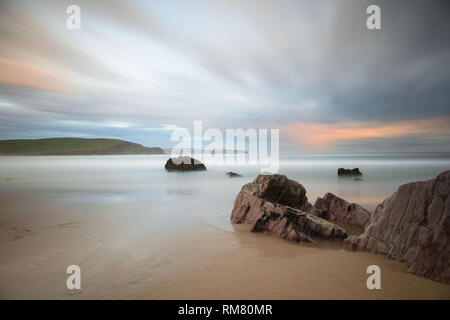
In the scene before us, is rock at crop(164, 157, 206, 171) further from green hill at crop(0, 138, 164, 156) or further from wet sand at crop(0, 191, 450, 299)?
green hill at crop(0, 138, 164, 156)

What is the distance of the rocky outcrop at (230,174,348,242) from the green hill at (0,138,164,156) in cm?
17067

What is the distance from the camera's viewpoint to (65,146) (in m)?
156

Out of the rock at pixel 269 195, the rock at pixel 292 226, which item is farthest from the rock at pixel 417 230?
the rock at pixel 269 195

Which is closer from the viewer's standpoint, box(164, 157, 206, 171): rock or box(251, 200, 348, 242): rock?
box(251, 200, 348, 242): rock

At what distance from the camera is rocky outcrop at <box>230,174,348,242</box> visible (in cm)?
682

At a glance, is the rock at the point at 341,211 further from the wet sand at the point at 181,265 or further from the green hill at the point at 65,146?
the green hill at the point at 65,146

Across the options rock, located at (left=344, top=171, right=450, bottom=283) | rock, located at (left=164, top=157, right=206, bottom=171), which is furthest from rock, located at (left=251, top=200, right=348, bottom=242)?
rock, located at (left=164, top=157, right=206, bottom=171)

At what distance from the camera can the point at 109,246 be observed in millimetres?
6066

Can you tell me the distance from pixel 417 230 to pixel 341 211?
4490 millimetres

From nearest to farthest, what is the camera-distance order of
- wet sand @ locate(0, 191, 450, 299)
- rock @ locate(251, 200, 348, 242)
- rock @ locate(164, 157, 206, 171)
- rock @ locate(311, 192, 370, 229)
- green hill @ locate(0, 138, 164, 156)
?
wet sand @ locate(0, 191, 450, 299) → rock @ locate(251, 200, 348, 242) → rock @ locate(311, 192, 370, 229) → rock @ locate(164, 157, 206, 171) → green hill @ locate(0, 138, 164, 156)

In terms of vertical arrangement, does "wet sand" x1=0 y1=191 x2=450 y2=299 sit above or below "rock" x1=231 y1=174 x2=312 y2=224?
below

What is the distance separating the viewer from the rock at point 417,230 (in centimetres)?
416
